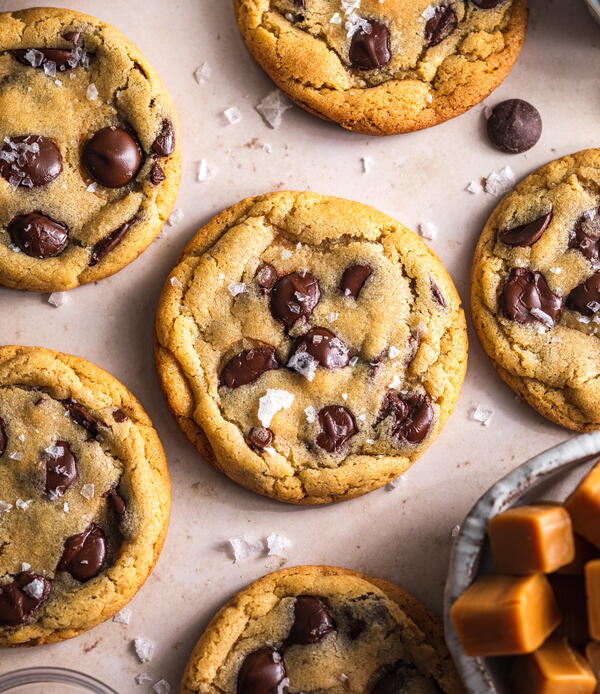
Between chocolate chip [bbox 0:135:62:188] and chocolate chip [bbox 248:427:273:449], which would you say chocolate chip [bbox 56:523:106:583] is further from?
chocolate chip [bbox 0:135:62:188]

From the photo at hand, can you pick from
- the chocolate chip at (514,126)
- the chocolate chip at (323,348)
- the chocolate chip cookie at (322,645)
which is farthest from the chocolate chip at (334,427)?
the chocolate chip at (514,126)

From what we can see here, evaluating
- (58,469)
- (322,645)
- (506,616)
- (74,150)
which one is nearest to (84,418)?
(58,469)

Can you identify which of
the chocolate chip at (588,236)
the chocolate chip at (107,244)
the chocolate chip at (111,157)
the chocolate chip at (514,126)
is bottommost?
the chocolate chip at (588,236)

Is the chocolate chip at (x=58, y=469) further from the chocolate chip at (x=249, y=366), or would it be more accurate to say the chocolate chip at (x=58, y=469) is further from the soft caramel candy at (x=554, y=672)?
the soft caramel candy at (x=554, y=672)

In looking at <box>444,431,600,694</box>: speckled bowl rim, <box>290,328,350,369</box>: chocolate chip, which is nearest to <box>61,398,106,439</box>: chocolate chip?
<box>290,328,350,369</box>: chocolate chip

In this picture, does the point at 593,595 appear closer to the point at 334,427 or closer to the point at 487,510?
the point at 487,510

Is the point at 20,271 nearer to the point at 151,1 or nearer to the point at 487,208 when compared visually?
the point at 151,1
